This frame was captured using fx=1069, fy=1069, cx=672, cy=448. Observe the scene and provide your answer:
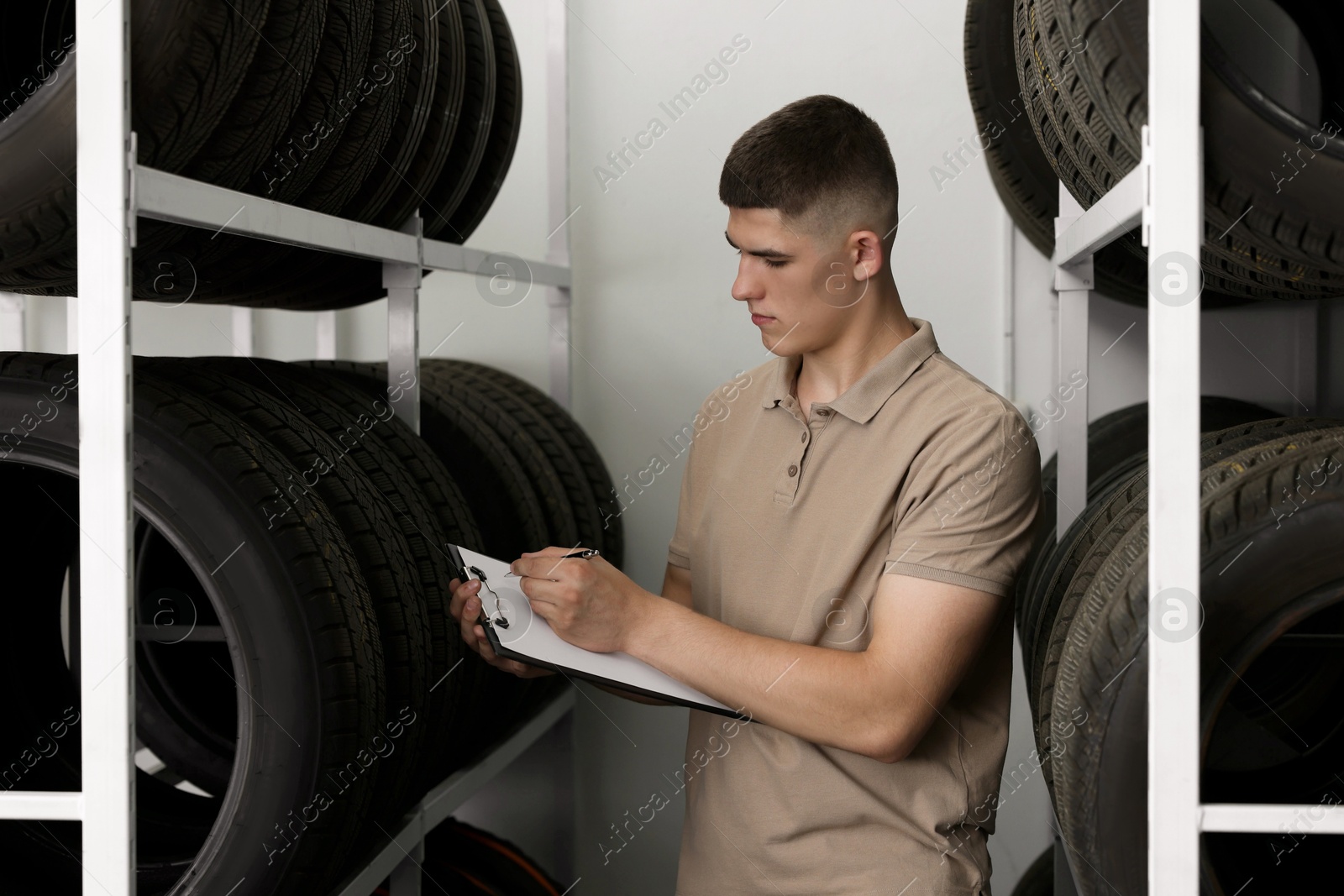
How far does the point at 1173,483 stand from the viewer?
949 millimetres

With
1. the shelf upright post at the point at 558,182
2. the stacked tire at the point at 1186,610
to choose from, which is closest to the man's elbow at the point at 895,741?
the stacked tire at the point at 1186,610

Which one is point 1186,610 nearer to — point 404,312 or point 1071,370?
point 1071,370

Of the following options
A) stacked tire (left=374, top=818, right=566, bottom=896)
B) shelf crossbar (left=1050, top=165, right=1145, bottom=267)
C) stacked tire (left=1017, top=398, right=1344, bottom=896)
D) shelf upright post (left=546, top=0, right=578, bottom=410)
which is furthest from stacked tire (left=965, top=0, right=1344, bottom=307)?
stacked tire (left=374, top=818, right=566, bottom=896)

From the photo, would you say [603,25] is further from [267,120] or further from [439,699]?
[439,699]

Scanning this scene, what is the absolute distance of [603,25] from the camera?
2395 millimetres

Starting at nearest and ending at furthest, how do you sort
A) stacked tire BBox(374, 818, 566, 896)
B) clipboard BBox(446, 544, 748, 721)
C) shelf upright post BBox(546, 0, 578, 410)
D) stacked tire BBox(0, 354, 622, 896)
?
stacked tire BBox(0, 354, 622, 896)
clipboard BBox(446, 544, 748, 721)
stacked tire BBox(374, 818, 566, 896)
shelf upright post BBox(546, 0, 578, 410)

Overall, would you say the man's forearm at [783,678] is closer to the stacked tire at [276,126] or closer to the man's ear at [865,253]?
the man's ear at [865,253]

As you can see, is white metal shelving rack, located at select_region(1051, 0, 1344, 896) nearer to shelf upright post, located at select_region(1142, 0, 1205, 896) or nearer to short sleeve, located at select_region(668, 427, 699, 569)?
shelf upright post, located at select_region(1142, 0, 1205, 896)

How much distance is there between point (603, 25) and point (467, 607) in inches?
61.4

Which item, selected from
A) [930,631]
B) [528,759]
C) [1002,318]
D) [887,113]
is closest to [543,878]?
[528,759]

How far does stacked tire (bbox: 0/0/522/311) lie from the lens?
0.97 m

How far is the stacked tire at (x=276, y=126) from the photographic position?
0.97m

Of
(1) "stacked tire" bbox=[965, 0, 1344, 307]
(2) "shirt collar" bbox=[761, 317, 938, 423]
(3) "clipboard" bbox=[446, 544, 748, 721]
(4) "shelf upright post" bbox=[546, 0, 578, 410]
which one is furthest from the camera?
(4) "shelf upright post" bbox=[546, 0, 578, 410]

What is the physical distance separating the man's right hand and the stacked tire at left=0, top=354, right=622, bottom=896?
0.06m
